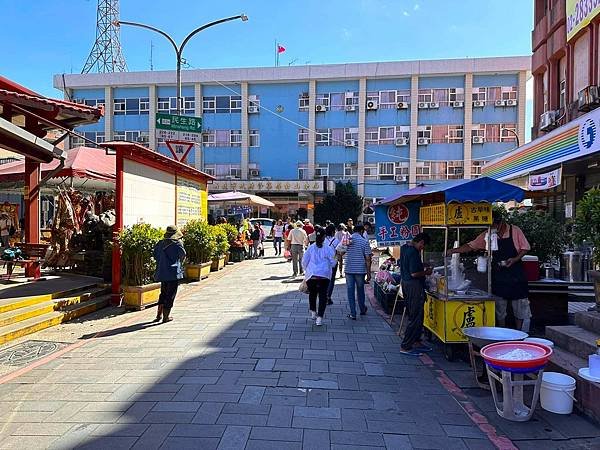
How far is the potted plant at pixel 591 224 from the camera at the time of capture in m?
5.50

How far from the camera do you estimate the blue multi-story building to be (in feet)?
124

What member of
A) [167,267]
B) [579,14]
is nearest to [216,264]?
A: [167,267]

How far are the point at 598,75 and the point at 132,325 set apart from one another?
1390cm

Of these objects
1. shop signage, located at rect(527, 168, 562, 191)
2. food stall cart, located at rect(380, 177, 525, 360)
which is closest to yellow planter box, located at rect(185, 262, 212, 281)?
food stall cart, located at rect(380, 177, 525, 360)

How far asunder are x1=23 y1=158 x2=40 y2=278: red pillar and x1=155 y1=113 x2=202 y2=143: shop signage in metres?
3.63

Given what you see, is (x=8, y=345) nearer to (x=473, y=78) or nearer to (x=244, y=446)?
(x=244, y=446)

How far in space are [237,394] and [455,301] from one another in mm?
3120

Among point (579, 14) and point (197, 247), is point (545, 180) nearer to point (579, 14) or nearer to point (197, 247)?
point (579, 14)

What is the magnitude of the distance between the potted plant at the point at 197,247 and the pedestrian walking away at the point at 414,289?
7.88 metres

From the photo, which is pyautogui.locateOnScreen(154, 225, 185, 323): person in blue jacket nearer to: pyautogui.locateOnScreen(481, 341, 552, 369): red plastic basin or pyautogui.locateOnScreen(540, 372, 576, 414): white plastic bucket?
pyautogui.locateOnScreen(481, 341, 552, 369): red plastic basin

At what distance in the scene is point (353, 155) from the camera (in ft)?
132

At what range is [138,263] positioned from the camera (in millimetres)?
9328

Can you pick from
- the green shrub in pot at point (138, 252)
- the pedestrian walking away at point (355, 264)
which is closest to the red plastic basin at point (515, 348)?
the pedestrian walking away at point (355, 264)

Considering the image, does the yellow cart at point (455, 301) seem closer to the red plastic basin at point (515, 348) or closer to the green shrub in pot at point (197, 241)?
the red plastic basin at point (515, 348)
